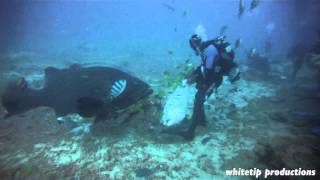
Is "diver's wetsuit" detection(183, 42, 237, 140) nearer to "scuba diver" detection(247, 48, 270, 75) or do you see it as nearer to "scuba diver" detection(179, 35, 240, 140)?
"scuba diver" detection(179, 35, 240, 140)

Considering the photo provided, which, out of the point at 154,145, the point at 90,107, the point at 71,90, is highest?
the point at 71,90

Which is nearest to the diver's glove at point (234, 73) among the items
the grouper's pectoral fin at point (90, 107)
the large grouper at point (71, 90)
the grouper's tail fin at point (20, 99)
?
the large grouper at point (71, 90)

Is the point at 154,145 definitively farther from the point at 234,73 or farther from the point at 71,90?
the point at 71,90

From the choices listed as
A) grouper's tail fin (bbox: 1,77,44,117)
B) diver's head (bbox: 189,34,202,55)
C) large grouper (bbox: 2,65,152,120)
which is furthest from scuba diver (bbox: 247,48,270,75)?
grouper's tail fin (bbox: 1,77,44,117)

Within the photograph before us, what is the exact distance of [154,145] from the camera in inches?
269

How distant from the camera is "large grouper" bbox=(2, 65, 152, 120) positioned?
7.36 meters

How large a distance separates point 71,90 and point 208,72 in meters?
4.01

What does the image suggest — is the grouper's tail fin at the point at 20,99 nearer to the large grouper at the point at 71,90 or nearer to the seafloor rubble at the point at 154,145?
the large grouper at the point at 71,90

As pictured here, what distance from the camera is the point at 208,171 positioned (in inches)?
226

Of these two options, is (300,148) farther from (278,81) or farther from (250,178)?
(278,81)

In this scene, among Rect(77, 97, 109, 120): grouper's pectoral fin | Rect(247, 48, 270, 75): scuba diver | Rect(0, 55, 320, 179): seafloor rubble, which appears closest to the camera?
Rect(0, 55, 320, 179): seafloor rubble

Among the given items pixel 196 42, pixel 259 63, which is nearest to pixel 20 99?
pixel 196 42

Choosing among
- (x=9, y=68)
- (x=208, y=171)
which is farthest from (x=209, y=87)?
(x=9, y=68)

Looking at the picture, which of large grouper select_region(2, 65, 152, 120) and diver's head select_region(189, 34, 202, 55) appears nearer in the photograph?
diver's head select_region(189, 34, 202, 55)
